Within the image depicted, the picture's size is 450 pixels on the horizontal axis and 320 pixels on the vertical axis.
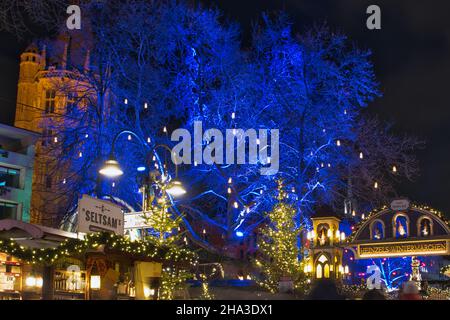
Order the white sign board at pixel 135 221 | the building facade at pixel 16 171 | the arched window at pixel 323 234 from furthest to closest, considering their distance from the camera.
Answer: the building facade at pixel 16 171 → the arched window at pixel 323 234 → the white sign board at pixel 135 221

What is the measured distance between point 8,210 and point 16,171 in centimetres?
345

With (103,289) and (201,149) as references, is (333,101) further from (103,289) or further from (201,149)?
(103,289)

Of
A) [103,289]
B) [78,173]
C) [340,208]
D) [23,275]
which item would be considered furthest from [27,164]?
[103,289]

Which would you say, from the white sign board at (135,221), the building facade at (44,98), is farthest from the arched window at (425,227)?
the building facade at (44,98)

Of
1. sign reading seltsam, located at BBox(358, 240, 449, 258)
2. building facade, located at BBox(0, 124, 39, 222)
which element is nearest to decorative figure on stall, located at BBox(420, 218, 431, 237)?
sign reading seltsam, located at BBox(358, 240, 449, 258)

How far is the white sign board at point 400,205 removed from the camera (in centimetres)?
2028

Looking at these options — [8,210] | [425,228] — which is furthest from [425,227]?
[8,210]

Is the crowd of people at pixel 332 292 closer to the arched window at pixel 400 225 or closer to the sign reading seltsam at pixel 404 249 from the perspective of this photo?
the sign reading seltsam at pixel 404 249

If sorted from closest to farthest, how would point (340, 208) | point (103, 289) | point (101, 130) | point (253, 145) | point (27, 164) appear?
point (103, 289) → point (101, 130) → point (253, 145) → point (340, 208) → point (27, 164)

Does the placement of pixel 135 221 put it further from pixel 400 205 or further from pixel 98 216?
pixel 400 205

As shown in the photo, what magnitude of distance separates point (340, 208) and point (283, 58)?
962 cm

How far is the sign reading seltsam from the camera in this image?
19.4m

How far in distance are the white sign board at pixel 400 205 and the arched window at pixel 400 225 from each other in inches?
8.2

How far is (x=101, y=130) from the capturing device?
30.7 meters
